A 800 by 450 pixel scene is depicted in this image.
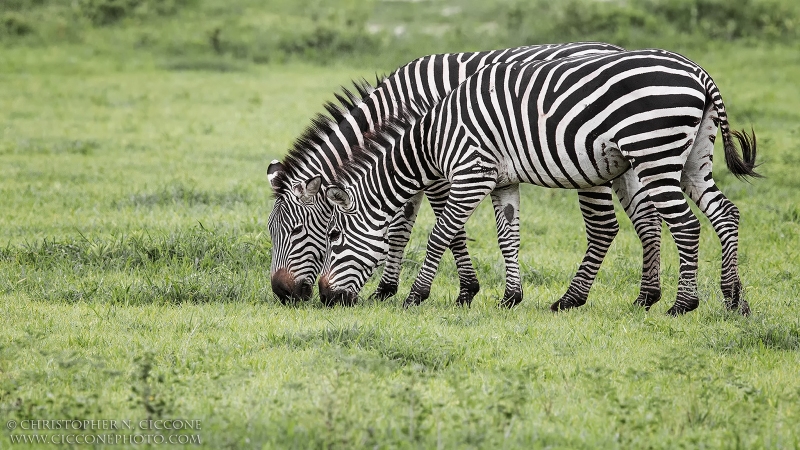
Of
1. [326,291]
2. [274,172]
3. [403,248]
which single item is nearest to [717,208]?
[403,248]

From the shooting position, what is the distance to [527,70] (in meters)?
8.00

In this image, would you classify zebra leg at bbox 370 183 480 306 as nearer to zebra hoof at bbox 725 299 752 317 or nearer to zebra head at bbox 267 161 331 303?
zebra head at bbox 267 161 331 303

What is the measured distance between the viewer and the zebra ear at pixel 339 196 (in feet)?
26.9

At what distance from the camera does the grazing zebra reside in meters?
7.31

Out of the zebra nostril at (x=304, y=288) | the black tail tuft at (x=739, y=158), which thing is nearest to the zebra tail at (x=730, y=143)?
the black tail tuft at (x=739, y=158)

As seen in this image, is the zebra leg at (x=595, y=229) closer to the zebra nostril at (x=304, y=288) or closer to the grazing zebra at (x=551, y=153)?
the grazing zebra at (x=551, y=153)

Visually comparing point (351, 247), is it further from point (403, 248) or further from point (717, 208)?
point (717, 208)

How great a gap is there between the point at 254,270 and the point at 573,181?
331 cm

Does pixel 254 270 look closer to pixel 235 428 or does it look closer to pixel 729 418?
pixel 235 428

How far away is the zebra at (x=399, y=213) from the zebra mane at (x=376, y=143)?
17 centimetres

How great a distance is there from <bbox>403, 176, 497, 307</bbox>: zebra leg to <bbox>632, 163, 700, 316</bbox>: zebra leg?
51.1 inches

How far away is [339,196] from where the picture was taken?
824cm

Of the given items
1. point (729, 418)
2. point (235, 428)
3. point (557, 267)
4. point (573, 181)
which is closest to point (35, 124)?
point (557, 267)

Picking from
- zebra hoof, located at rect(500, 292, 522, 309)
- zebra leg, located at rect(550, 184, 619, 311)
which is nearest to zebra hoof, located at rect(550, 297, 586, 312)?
zebra leg, located at rect(550, 184, 619, 311)
